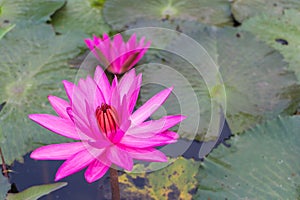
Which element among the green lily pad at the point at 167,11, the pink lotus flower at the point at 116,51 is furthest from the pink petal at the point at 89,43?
the green lily pad at the point at 167,11

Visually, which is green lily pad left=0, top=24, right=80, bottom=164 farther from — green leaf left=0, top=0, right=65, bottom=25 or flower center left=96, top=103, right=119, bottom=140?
flower center left=96, top=103, right=119, bottom=140

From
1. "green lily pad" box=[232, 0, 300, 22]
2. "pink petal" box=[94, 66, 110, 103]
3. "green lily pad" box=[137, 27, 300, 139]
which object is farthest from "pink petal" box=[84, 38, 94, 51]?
"green lily pad" box=[232, 0, 300, 22]

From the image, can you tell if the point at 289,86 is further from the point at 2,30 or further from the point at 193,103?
the point at 2,30

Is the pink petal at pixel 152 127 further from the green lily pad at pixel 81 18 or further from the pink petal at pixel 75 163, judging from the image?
the green lily pad at pixel 81 18

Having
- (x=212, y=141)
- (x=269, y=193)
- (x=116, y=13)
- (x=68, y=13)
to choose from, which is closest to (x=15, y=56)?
(x=68, y=13)

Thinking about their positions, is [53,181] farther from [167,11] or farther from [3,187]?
[167,11]

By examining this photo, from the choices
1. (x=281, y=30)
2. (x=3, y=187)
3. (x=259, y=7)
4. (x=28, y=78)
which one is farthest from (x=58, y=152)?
(x=259, y=7)
